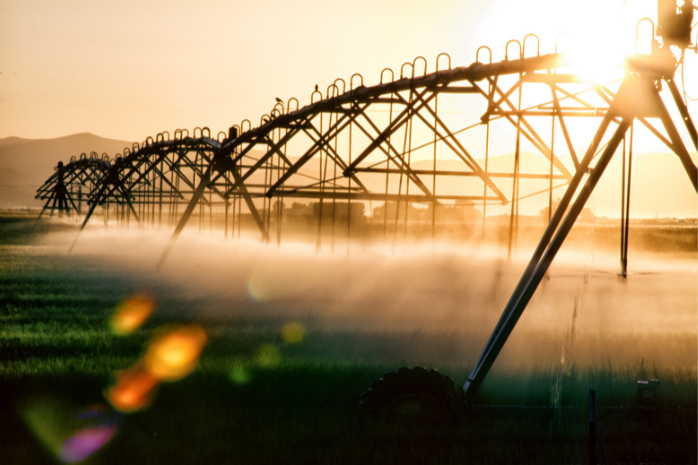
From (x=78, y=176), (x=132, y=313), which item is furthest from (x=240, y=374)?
(x=78, y=176)

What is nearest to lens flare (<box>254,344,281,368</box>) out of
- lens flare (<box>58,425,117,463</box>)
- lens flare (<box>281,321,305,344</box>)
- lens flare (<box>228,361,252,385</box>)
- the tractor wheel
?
lens flare (<box>228,361,252,385</box>)

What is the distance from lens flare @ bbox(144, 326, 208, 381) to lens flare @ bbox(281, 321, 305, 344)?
1.43 meters

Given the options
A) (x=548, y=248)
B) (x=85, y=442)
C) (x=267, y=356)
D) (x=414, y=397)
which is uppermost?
(x=548, y=248)

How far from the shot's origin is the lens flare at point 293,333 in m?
12.3

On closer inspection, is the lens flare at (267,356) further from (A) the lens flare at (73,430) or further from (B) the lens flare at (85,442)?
(B) the lens flare at (85,442)

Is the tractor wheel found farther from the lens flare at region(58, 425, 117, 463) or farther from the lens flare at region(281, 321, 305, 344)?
the lens flare at region(281, 321, 305, 344)

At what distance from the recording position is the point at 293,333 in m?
13.1

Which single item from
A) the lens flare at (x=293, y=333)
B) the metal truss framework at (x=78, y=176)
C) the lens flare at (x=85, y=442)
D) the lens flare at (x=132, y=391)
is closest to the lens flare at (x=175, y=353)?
the lens flare at (x=132, y=391)

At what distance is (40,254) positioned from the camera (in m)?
37.2

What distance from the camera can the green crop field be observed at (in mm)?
6891

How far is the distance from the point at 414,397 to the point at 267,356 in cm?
373

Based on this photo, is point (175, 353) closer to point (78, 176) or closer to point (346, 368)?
point (346, 368)

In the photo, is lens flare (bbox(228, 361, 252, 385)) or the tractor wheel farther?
lens flare (bbox(228, 361, 252, 385))

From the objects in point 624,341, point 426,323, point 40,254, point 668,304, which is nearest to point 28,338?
point 426,323
